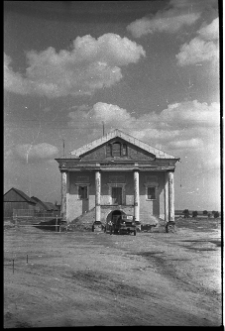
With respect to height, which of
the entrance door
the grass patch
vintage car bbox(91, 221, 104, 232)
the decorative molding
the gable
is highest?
the gable

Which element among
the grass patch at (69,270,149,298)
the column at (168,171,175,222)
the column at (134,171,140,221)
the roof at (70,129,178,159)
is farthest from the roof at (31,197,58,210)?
the column at (168,171,175,222)

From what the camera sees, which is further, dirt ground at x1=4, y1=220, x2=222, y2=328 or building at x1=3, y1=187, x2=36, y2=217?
building at x1=3, y1=187, x2=36, y2=217

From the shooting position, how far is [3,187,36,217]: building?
13.2 ft

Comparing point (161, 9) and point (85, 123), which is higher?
point (161, 9)

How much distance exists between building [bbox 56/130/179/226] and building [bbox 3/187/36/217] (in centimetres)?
34

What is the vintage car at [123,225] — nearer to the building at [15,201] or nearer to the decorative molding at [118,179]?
the decorative molding at [118,179]

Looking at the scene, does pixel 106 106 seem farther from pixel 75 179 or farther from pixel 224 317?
pixel 224 317

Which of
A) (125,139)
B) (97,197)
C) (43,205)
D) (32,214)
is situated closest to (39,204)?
(43,205)

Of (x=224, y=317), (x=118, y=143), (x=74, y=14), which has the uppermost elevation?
(x=74, y=14)

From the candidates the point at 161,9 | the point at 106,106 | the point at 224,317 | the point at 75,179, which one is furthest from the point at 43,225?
the point at 161,9

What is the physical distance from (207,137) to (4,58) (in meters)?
2.06

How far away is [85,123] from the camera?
4121 millimetres

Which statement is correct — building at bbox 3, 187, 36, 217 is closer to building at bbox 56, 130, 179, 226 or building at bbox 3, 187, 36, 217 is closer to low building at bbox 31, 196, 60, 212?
low building at bbox 31, 196, 60, 212

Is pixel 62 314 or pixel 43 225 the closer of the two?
pixel 62 314
